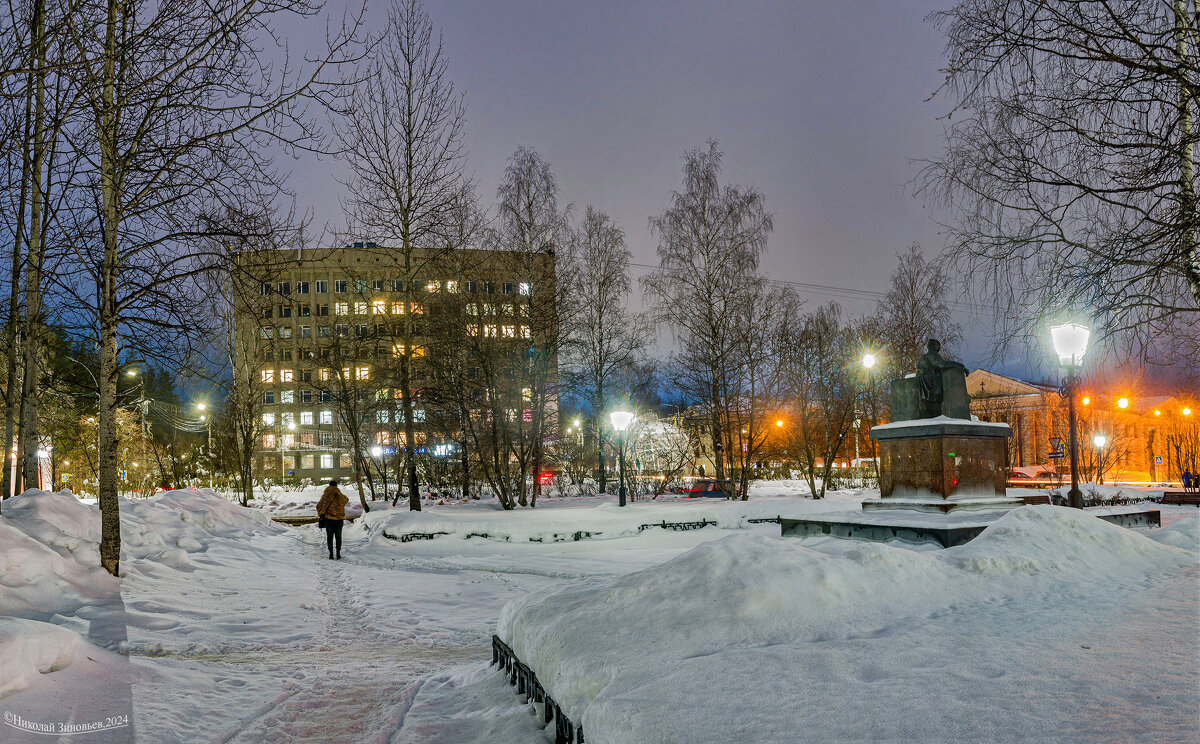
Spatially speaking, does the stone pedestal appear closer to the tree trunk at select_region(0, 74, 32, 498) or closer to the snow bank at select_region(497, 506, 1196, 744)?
the snow bank at select_region(497, 506, 1196, 744)

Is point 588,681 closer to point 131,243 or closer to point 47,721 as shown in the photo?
point 47,721

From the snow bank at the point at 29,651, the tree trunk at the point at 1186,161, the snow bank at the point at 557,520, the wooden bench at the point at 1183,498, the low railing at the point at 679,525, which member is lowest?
the wooden bench at the point at 1183,498

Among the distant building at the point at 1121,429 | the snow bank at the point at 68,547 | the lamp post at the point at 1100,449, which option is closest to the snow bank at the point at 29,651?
the snow bank at the point at 68,547

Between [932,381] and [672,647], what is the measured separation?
11.1 meters

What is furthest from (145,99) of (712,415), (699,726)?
(712,415)

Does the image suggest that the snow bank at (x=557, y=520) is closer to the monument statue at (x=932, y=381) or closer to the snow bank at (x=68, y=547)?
the monument statue at (x=932, y=381)

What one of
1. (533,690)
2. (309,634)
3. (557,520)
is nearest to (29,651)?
(533,690)

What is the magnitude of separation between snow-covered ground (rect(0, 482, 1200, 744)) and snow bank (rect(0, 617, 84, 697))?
0.02m

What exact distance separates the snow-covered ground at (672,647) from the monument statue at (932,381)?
4.37 meters

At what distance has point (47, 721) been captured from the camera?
4.41 meters

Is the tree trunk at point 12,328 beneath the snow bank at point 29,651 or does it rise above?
above

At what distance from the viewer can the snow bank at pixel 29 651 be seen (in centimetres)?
449

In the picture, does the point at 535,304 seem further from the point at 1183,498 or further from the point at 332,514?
the point at 1183,498

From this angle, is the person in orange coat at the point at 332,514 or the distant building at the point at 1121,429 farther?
the distant building at the point at 1121,429
